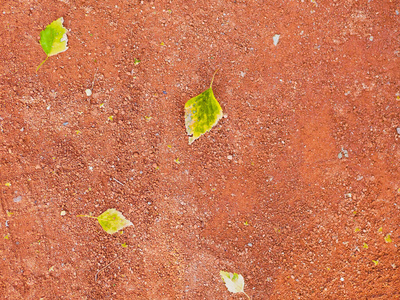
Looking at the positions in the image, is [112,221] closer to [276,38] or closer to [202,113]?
[202,113]

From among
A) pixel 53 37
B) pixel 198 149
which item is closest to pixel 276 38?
pixel 198 149

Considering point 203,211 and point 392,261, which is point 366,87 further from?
point 203,211

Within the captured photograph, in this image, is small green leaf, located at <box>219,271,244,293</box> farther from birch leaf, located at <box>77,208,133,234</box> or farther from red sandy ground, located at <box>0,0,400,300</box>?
birch leaf, located at <box>77,208,133,234</box>

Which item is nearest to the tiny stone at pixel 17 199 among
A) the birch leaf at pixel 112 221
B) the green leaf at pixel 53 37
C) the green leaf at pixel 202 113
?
the birch leaf at pixel 112 221

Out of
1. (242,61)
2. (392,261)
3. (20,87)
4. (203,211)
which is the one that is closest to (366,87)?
(242,61)

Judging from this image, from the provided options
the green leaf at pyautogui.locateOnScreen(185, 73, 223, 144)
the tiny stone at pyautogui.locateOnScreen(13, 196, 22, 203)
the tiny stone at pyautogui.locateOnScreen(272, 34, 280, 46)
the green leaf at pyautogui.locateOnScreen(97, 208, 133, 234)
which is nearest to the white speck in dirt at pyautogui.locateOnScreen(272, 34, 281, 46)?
the tiny stone at pyautogui.locateOnScreen(272, 34, 280, 46)
